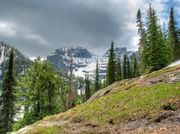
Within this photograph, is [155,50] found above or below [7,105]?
above

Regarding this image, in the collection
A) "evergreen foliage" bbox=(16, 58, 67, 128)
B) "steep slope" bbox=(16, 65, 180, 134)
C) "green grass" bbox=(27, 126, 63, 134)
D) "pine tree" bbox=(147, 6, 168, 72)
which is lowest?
"green grass" bbox=(27, 126, 63, 134)

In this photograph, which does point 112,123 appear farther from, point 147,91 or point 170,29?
point 170,29

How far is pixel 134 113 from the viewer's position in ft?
86.7

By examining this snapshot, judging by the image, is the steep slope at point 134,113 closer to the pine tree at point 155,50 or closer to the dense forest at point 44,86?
the dense forest at point 44,86

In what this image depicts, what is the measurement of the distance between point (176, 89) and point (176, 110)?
13.2ft

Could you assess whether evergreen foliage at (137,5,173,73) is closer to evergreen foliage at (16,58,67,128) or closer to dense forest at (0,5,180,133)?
dense forest at (0,5,180,133)

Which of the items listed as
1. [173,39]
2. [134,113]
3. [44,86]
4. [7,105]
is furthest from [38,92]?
[173,39]

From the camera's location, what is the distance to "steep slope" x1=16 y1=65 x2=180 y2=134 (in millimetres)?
23922

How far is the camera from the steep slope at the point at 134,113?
23.9 metres

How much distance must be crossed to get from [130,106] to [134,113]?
6.63 ft

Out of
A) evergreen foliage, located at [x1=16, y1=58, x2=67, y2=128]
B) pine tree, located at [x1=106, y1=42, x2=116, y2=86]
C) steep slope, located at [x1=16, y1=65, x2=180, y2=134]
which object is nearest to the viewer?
steep slope, located at [x1=16, y1=65, x2=180, y2=134]

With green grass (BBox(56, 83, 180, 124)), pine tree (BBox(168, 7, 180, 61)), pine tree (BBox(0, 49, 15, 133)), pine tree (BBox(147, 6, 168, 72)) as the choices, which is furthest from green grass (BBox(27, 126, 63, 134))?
pine tree (BBox(168, 7, 180, 61))

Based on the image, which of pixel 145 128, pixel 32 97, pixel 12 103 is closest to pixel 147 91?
pixel 145 128

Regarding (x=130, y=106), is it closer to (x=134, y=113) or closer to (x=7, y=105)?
(x=134, y=113)
